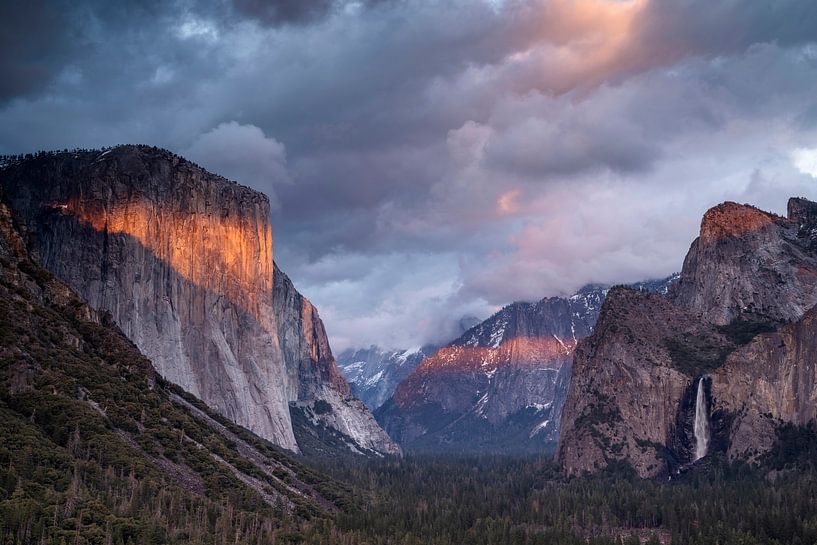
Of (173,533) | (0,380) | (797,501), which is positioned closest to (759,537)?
(797,501)

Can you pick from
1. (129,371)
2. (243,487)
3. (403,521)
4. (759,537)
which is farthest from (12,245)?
(759,537)

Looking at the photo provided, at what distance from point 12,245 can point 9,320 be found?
2527 cm

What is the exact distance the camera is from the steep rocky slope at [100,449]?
114000mm

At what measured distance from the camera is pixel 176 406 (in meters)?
188

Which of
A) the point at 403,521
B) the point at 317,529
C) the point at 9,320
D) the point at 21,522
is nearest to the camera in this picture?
the point at 21,522

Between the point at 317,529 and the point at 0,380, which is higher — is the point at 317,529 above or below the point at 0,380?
below

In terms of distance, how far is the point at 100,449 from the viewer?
136 meters

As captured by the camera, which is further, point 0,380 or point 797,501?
point 797,501

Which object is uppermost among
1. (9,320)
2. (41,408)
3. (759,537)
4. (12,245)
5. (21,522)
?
(12,245)

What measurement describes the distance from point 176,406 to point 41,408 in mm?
52816

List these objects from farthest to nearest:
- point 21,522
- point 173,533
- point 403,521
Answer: point 403,521 → point 173,533 → point 21,522

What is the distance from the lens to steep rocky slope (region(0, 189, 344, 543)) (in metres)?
114

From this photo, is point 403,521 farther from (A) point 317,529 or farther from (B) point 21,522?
(B) point 21,522

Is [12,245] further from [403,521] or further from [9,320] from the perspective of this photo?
[403,521]
